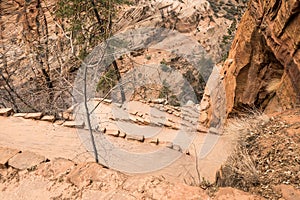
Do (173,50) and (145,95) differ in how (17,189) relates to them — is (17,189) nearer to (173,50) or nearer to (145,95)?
(145,95)

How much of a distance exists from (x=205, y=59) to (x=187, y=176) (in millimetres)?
11769

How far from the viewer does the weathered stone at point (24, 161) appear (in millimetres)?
4250

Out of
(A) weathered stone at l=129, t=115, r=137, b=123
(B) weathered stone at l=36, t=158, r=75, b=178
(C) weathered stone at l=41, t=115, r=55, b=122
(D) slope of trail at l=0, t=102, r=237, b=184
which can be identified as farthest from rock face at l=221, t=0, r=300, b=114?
(C) weathered stone at l=41, t=115, r=55, b=122

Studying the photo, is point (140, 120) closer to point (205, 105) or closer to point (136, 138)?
point (136, 138)

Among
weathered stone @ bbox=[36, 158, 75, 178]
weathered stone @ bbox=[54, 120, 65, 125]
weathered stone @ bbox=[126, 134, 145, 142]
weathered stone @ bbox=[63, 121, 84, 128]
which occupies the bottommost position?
weathered stone @ bbox=[126, 134, 145, 142]

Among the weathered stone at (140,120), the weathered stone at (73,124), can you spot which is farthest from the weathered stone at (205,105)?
the weathered stone at (73,124)

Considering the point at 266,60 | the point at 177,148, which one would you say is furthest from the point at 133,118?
the point at 266,60

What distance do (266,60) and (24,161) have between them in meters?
5.13

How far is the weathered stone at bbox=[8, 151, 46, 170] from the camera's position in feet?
13.9

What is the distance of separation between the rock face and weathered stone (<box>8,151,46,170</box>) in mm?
4385

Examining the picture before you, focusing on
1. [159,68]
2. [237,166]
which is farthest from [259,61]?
[159,68]

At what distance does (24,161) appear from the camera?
4.33 meters

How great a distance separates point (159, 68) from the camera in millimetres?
16031

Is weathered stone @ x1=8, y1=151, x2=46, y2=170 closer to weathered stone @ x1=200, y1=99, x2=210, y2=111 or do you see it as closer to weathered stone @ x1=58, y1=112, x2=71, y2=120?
weathered stone @ x1=58, y1=112, x2=71, y2=120
